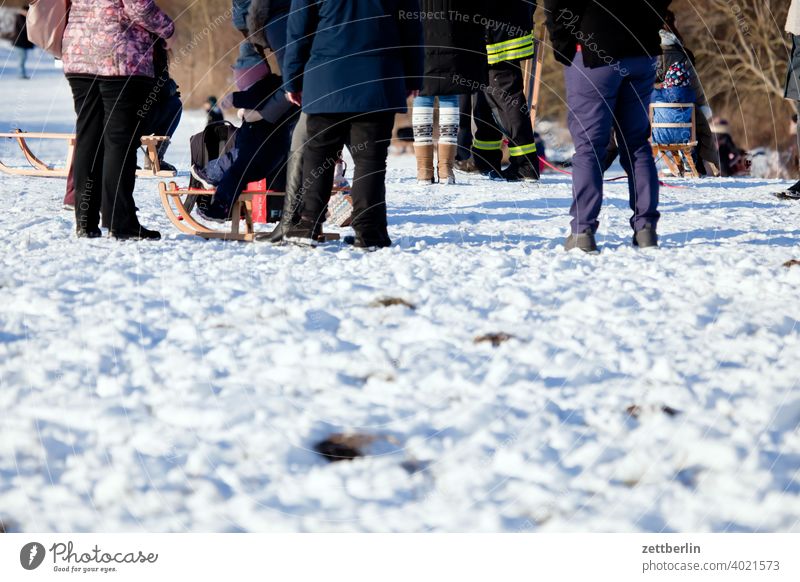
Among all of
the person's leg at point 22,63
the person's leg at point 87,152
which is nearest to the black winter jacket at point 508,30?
the person's leg at point 87,152

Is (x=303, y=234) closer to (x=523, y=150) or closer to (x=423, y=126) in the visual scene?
(x=423, y=126)

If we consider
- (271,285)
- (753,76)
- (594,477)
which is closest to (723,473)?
(594,477)

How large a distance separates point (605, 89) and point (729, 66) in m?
15.8

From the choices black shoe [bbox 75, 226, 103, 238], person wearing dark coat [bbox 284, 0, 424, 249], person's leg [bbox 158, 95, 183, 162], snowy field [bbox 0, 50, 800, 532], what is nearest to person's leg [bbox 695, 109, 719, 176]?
person's leg [bbox 158, 95, 183, 162]

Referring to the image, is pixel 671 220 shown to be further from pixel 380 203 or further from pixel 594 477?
pixel 594 477

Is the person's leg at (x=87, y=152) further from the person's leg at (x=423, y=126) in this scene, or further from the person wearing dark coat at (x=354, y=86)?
the person's leg at (x=423, y=126)

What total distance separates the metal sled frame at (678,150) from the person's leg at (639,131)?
5719 mm

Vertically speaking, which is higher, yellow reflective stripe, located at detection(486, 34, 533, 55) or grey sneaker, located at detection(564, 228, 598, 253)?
yellow reflective stripe, located at detection(486, 34, 533, 55)

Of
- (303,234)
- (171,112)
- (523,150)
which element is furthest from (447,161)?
(303,234)

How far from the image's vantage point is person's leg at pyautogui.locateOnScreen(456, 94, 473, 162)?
10.2 meters

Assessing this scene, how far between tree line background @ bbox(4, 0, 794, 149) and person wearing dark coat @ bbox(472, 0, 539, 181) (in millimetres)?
9808

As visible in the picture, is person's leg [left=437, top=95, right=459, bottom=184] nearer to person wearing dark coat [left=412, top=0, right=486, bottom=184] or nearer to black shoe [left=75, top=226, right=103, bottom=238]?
person wearing dark coat [left=412, top=0, right=486, bottom=184]

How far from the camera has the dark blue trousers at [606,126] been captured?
495 centimetres

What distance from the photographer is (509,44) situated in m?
8.59
